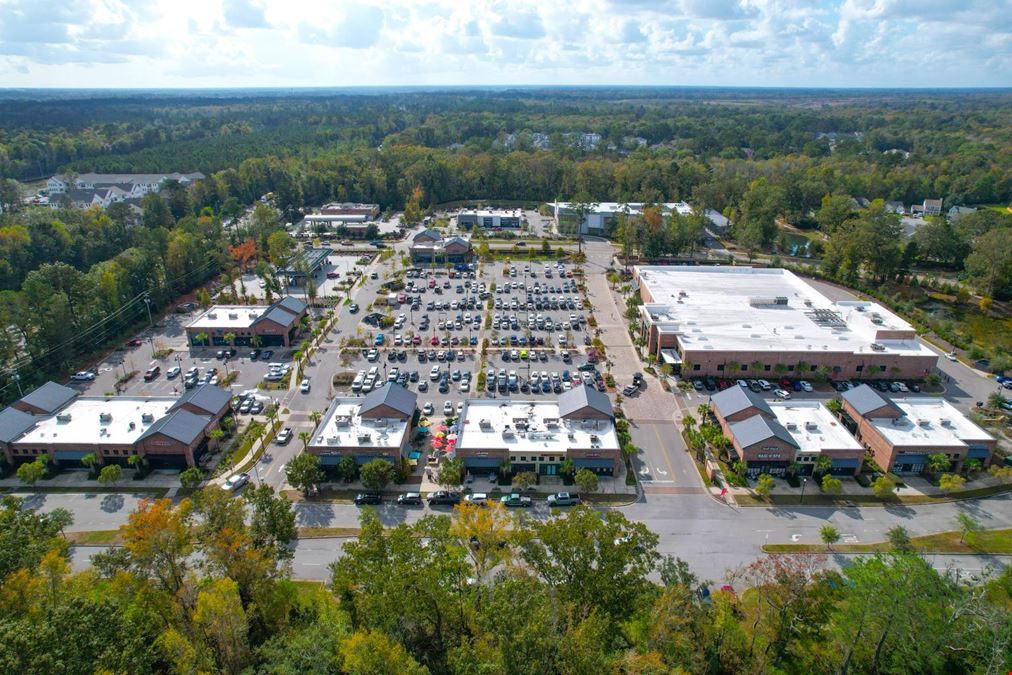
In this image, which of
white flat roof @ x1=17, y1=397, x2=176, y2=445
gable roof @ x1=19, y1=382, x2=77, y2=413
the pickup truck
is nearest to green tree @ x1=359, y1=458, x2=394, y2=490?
the pickup truck

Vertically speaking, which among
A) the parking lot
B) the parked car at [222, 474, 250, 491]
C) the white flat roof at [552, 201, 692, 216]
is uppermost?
the white flat roof at [552, 201, 692, 216]

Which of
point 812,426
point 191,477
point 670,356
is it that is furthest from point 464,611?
point 670,356

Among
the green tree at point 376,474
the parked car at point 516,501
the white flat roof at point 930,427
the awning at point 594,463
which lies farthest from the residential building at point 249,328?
the white flat roof at point 930,427

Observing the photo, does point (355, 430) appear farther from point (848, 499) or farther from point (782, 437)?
point (848, 499)

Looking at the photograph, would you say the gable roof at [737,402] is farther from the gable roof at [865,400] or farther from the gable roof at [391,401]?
the gable roof at [391,401]

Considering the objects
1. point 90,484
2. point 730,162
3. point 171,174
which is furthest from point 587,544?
point 171,174

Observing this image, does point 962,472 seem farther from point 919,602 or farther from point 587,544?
point 587,544

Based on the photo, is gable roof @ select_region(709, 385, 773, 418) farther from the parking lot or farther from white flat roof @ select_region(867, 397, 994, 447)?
the parking lot
